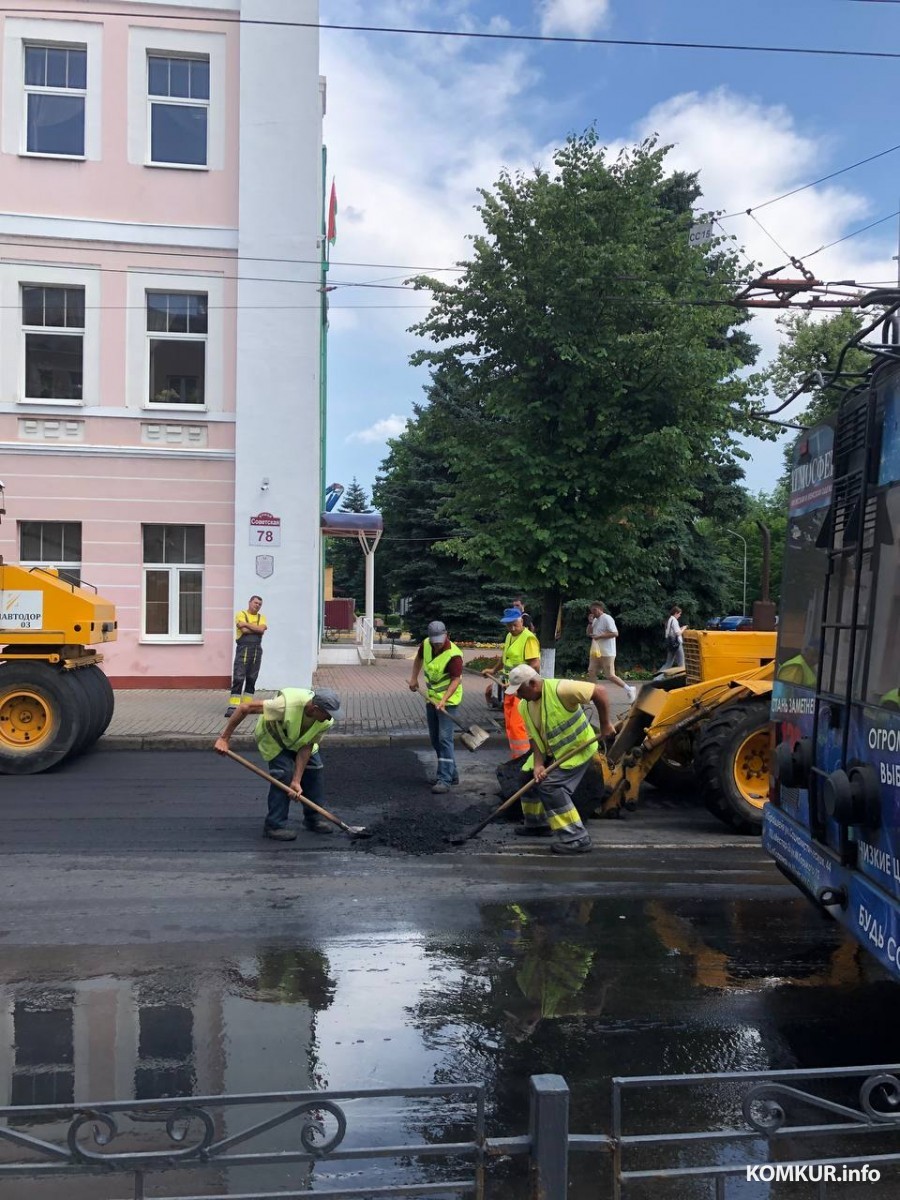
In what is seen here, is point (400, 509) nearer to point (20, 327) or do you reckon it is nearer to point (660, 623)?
point (660, 623)

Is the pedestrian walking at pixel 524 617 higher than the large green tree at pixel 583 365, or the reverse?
the large green tree at pixel 583 365

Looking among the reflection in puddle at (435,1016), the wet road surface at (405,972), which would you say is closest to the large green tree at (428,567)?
the wet road surface at (405,972)

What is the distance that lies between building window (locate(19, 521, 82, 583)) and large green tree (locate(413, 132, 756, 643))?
6.89 meters

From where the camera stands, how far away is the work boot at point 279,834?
7.76 m

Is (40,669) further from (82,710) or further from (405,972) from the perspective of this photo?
(405,972)

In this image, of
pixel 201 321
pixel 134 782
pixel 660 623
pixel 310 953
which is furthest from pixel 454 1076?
pixel 660 623

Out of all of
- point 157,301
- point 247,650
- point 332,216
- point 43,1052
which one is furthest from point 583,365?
point 332,216

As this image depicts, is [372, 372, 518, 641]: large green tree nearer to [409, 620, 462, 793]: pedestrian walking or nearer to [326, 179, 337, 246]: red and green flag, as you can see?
[326, 179, 337, 246]: red and green flag

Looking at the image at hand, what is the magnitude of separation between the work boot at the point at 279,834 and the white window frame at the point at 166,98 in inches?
505

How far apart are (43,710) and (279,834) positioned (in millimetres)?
4066

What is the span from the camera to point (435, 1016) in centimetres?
461

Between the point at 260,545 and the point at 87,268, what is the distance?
17.4ft

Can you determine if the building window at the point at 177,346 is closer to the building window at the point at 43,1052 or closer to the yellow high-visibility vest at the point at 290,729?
the yellow high-visibility vest at the point at 290,729

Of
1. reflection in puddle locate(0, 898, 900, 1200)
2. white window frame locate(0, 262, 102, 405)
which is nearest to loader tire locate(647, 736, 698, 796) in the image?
reflection in puddle locate(0, 898, 900, 1200)
